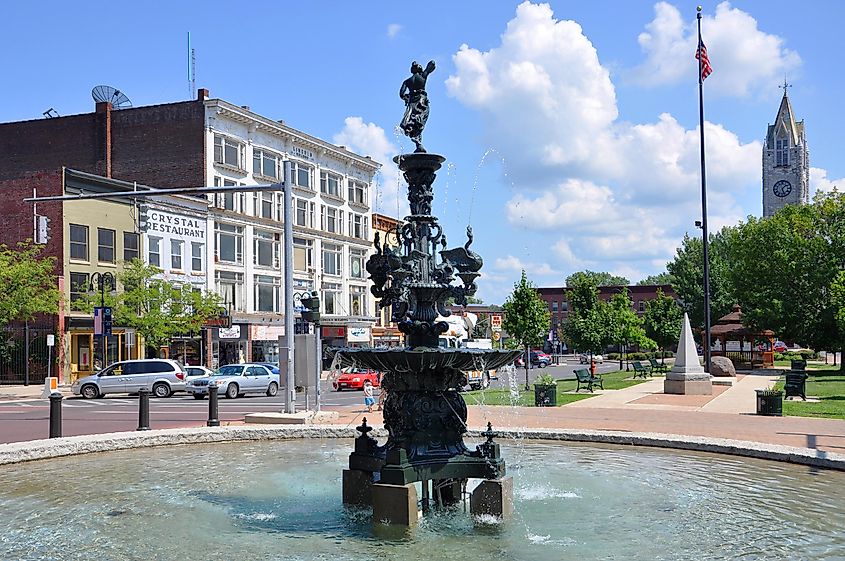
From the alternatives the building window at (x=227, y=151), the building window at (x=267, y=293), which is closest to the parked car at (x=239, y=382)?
the building window at (x=267, y=293)

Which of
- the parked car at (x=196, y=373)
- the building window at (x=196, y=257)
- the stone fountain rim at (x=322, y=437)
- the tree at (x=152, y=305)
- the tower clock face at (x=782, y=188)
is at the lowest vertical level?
the stone fountain rim at (x=322, y=437)

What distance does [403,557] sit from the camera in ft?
27.0

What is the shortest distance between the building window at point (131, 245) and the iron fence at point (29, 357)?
582 cm

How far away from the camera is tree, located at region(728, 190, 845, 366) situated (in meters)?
51.2

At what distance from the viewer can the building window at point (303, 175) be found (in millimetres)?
62125

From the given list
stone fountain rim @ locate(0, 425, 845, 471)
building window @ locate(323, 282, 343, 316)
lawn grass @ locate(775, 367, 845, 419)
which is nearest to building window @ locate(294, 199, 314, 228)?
building window @ locate(323, 282, 343, 316)

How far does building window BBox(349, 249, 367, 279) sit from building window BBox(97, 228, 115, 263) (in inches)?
A: 960

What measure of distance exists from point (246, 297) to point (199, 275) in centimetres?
454

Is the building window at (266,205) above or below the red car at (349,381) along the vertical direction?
above

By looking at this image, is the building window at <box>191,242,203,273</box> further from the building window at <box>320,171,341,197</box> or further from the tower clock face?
the tower clock face

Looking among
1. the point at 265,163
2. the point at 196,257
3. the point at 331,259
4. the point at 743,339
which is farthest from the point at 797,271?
the point at 196,257

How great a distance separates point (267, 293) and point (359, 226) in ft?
45.1

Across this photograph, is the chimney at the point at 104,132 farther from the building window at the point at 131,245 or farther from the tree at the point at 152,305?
the tree at the point at 152,305

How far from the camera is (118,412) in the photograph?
26.6 m
